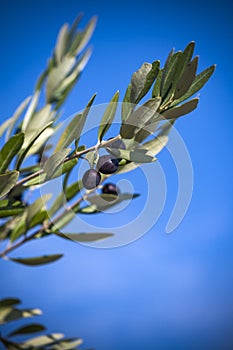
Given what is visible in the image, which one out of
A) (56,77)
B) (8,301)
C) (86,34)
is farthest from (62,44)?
(8,301)

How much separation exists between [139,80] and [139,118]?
0.17 feet

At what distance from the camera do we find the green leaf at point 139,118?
528 mm

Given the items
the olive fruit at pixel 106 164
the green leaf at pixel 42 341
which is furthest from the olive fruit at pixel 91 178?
the green leaf at pixel 42 341

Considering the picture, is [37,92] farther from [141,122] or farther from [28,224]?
[141,122]

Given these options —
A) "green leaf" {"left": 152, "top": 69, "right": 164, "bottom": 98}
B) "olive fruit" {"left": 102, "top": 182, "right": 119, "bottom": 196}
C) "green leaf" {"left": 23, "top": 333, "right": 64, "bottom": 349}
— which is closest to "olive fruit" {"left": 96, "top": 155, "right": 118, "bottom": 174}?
"green leaf" {"left": 152, "top": 69, "right": 164, "bottom": 98}

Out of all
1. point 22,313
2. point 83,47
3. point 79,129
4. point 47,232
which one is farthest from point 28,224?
point 83,47

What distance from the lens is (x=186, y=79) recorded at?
0.55 m

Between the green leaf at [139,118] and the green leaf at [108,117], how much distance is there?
0.10ft

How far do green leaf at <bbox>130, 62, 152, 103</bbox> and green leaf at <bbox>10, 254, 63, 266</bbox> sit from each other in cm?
42

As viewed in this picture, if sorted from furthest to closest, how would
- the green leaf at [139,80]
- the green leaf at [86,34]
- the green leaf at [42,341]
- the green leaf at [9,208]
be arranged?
the green leaf at [86,34], the green leaf at [42,341], the green leaf at [9,208], the green leaf at [139,80]

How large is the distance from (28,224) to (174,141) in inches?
15.6

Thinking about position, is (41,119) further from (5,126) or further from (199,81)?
(199,81)

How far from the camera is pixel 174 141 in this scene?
0.59m

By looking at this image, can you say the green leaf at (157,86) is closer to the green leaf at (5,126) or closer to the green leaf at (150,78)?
the green leaf at (150,78)
